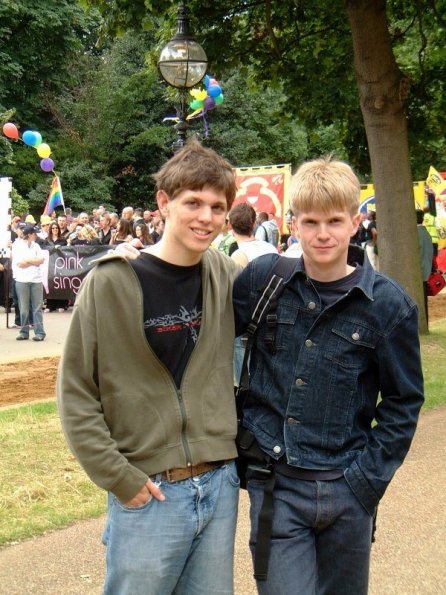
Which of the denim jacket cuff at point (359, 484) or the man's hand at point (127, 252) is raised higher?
the man's hand at point (127, 252)

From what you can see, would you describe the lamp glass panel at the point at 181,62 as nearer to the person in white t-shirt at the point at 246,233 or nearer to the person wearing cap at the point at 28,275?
the person in white t-shirt at the point at 246,233

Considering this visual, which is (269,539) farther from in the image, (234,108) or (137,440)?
(234,108)

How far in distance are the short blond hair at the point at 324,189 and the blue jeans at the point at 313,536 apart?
0.86 metres

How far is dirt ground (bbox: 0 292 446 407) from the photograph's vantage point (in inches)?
381

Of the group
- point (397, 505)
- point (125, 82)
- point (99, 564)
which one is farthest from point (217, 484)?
point (125, 82)

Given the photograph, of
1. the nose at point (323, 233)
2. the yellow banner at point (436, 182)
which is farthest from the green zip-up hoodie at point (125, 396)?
the yellow banner at point (436, 182)

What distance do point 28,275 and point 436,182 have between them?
11.7 m

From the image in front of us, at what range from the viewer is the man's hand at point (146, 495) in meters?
2.58

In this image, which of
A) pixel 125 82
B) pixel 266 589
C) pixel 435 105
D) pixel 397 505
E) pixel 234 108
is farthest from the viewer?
pixel 234 108

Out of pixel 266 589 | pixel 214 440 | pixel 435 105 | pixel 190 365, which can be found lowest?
pixel 266 589

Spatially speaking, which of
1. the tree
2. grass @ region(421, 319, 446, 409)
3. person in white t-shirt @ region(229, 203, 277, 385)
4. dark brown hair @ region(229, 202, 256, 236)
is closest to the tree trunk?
the tree

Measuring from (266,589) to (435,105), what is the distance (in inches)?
468

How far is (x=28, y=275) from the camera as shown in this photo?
15086 mm

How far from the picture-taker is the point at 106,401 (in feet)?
8.59
